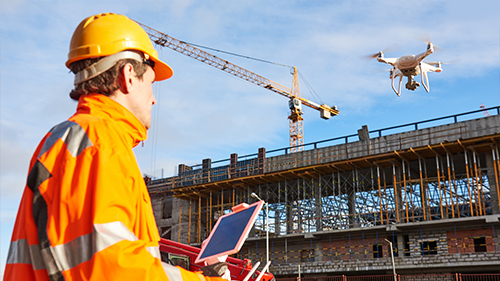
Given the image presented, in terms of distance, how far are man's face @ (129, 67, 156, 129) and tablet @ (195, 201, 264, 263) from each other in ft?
2.35

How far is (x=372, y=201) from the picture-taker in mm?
41500

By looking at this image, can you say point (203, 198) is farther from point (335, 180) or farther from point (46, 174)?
point (46, 174)

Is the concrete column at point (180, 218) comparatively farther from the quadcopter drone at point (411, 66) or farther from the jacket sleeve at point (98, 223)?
the jacket sleeve at point (98, 223)

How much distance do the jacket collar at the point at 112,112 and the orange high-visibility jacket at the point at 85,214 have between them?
6 centimetres

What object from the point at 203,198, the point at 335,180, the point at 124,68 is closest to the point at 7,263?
the point at 124,68

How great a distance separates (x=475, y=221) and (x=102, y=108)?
35228 mm

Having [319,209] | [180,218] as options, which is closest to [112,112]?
[319,209]

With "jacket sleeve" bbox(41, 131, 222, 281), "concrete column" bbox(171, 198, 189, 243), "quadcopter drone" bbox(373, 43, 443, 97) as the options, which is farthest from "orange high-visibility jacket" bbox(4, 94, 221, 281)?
"concrete column" bbox(171, 198, 189, 243)

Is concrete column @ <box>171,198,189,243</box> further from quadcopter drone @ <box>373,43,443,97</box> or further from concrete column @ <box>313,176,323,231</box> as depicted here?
quadcopter drone @ <box>373,43,443,97</box>

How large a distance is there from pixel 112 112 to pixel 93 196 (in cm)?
44

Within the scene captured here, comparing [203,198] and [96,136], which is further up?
[203,198]

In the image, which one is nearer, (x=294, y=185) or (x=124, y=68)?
(x=124, y=68)

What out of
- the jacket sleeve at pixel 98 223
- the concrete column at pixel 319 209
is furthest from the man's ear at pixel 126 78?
the concrete column at pixel 319 209

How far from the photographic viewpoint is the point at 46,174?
155 cm
